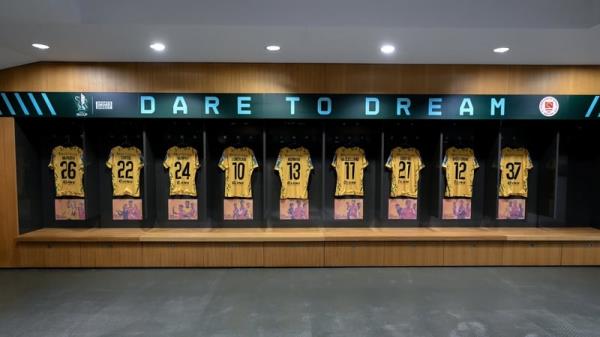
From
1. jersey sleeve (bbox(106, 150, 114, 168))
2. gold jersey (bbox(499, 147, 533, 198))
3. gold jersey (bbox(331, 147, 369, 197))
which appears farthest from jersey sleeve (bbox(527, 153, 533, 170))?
jersey sleeve (bbox(106, 150, 114, 168))

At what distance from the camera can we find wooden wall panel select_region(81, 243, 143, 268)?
3455mm

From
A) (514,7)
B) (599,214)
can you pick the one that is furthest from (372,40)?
(599,214)

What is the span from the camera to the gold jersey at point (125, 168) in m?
3.76

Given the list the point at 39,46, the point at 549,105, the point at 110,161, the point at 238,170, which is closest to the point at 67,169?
the point at 110,161

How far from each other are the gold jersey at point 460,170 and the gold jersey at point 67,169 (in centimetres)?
421

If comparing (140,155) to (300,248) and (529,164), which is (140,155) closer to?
(300,248)

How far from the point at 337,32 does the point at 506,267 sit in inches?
120

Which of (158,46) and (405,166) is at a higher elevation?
(158,46)

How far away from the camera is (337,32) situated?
2.48 metres

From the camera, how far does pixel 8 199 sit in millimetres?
3428

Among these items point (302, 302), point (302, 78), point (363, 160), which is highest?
point (302, 78)

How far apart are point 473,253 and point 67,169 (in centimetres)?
463

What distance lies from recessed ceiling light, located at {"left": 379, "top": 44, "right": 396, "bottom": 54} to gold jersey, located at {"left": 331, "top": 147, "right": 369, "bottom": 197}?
1185mm

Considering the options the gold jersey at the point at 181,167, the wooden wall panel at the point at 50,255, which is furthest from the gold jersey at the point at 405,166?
the wooden wall panel at the point at 50,255
